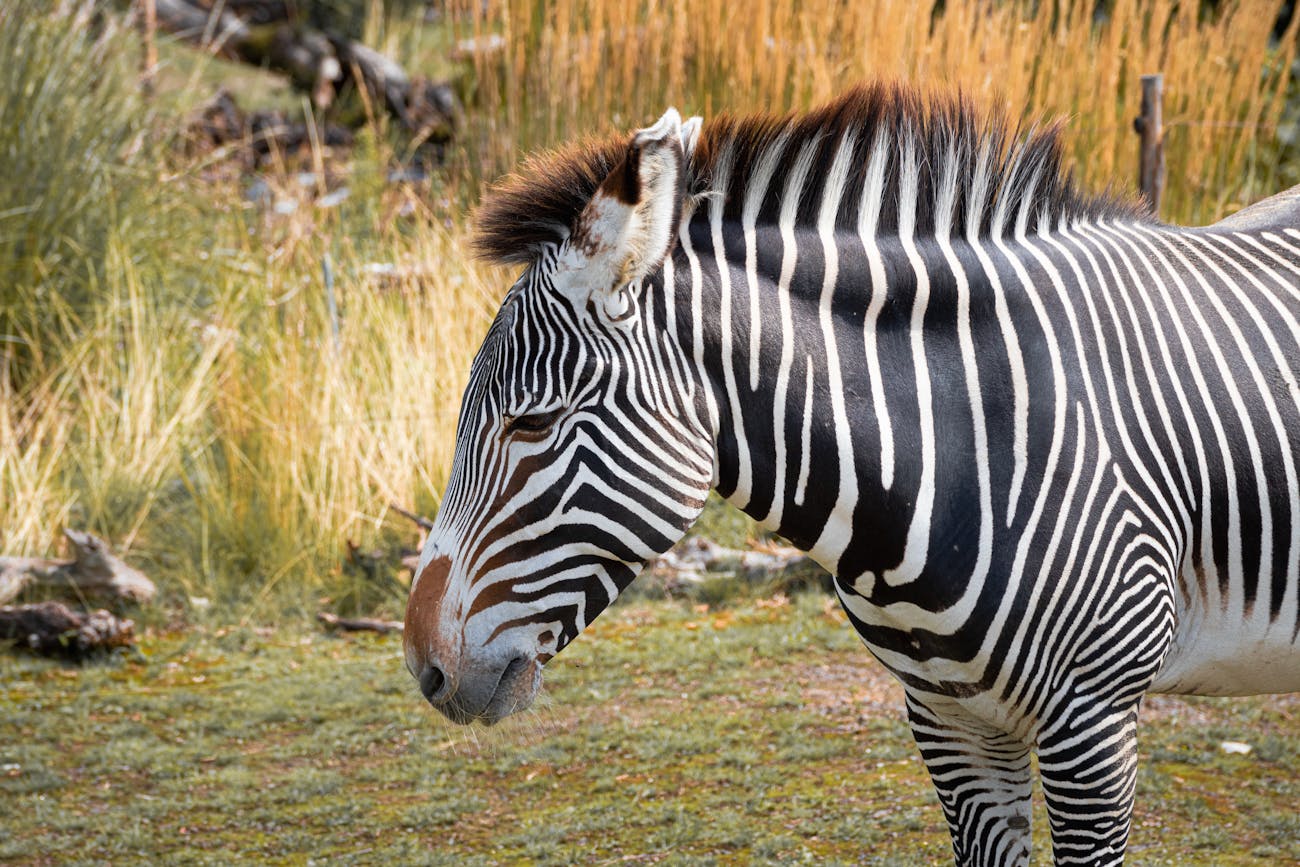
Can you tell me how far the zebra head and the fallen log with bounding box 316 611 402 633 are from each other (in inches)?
163

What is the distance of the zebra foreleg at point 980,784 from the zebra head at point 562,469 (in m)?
0.79

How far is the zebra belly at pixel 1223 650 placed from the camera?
7.97 feet

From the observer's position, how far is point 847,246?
7.55 ft

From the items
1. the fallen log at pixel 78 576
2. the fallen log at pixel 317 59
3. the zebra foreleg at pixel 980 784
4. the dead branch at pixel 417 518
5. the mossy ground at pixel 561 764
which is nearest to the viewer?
the zebra foreleg at pixel 980 784

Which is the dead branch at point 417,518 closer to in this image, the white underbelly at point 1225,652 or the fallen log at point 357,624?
the fallen log at point 357,624

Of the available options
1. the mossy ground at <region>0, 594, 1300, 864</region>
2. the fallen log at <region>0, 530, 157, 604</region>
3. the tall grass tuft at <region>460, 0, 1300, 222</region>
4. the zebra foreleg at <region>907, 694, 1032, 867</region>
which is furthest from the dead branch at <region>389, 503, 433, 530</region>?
the zebra foreleg at <region>907, 694, 1032, 867</region>

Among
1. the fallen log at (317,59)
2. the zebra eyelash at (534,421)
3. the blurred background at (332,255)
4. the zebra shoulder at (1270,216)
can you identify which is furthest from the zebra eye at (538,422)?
the fallen log at (317,59)

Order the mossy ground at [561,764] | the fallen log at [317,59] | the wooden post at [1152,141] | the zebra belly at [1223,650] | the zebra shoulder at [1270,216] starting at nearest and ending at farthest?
the zebra belly at [1223,650] → the zebra shoulder at [1270,216] → the mossy ground at [561,764] → the wooden post at [1152,141] → the fallen log at [317,59]

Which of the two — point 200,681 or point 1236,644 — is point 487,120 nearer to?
point 200,681

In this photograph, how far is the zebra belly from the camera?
2.43 meters

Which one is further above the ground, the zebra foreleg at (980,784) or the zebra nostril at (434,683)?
the zebra nostril at (434,683)

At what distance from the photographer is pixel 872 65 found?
23.4 feet

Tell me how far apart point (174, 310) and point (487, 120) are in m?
2.29

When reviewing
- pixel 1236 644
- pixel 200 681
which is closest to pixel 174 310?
pixel 200 681
